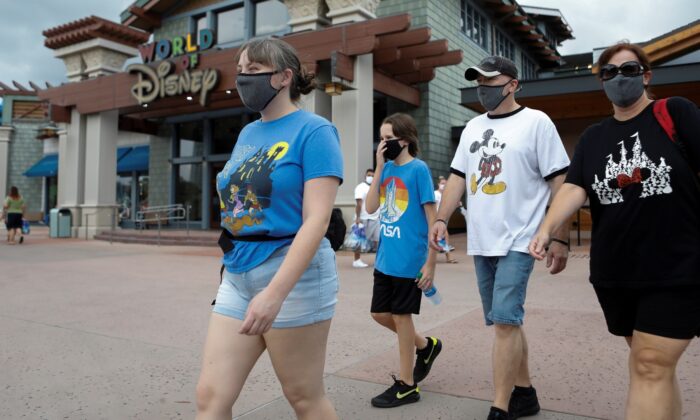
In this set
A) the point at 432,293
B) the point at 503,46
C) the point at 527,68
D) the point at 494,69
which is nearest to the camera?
the point at 494,69

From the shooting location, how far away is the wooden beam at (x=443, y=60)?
14695 millimetres

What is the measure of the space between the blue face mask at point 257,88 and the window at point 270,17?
17.8 m

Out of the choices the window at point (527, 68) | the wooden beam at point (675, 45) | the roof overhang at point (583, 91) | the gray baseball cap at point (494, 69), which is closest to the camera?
the gray baseball cap at point (494, 69)

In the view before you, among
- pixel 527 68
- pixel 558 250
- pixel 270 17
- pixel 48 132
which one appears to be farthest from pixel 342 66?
pixel 48 132

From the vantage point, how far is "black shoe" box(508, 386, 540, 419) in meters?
3.12

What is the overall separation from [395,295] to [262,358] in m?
1.43

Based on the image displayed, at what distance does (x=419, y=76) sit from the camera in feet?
54.4

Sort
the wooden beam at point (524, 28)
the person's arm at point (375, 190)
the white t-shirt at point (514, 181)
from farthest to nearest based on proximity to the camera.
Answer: the wooden beam at point (524, 28) → the person's arm at point (375, 190) → the white t-shirt at point (514, 181)

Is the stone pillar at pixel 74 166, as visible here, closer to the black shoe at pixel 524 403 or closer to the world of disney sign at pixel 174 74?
the world of disney sign at pixel 174 74

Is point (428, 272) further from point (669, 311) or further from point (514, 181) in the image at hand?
point (669, 311)

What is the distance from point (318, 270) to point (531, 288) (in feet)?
20.3

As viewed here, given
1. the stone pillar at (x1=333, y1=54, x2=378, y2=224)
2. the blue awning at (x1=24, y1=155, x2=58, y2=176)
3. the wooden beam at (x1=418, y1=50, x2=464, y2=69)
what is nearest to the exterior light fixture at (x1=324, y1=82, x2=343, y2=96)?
the stone pillar at (x1=333, y1=54, x2=378, y2=224)

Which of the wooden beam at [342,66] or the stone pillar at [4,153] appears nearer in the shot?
the wooden beam at [342,66]

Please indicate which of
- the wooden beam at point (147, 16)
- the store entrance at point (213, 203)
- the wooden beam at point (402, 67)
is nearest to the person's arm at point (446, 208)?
the wooden beam at point (402, 67)
